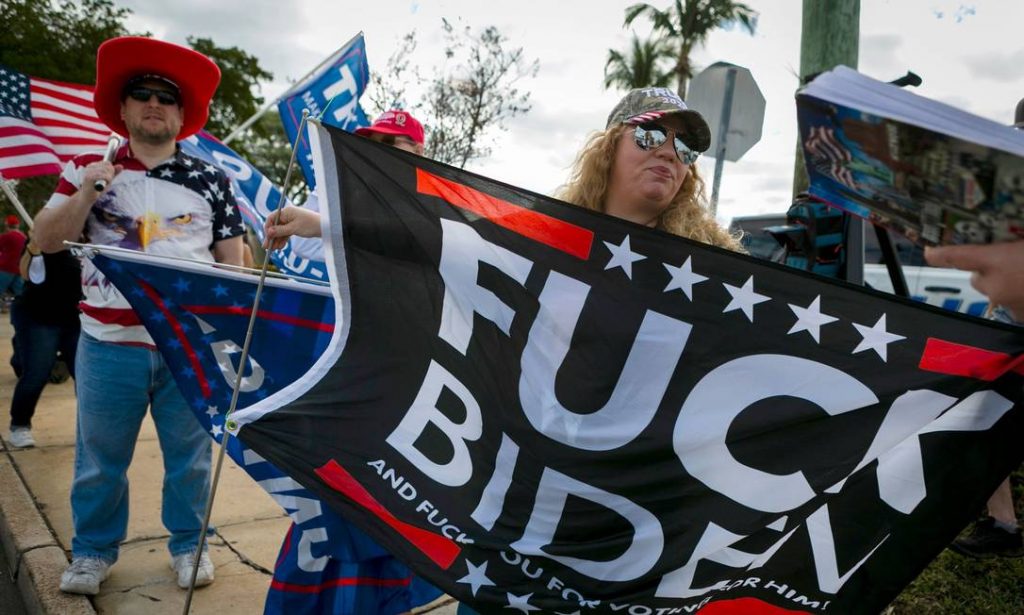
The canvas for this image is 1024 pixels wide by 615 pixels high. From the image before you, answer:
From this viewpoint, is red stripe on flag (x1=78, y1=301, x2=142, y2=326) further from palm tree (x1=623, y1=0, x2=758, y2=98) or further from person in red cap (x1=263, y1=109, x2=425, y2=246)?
palm tree (x1=623, y1=0, x2=758, y2=98)

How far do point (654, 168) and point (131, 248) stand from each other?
203 cm

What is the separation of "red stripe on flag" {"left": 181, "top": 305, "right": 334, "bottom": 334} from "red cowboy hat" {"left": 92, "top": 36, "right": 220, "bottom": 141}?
3.77 ft

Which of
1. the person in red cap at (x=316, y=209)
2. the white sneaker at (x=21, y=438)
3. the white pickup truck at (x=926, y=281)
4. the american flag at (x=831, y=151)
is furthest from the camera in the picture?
the white pickup truck at (x=926, y=281)

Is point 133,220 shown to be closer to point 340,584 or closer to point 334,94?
point 340,584

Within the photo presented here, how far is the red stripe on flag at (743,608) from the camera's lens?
164cm

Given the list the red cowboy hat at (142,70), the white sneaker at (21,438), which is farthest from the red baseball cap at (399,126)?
the white sneaker at (21,438)

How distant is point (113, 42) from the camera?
2.73 m

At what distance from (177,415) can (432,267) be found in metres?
1.61

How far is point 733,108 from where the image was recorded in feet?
16.0

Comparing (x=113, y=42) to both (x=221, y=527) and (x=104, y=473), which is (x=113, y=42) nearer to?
(x=104, y=473)

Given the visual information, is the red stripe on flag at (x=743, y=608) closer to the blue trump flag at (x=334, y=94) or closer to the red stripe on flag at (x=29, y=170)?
the blue trump flag at (x=334, y=94)

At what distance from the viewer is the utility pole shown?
440cm

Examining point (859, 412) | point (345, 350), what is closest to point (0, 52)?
point (345, 350)

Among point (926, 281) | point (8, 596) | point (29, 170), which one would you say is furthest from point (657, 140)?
point (926, 281)
